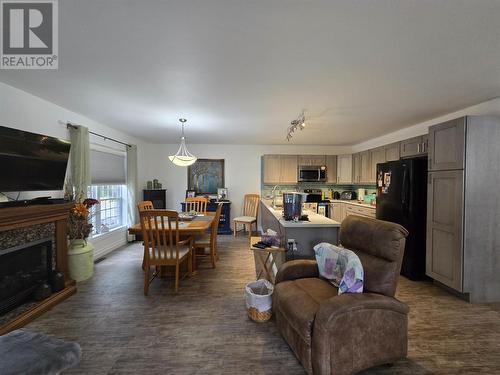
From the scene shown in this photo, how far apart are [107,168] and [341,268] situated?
4.29 m

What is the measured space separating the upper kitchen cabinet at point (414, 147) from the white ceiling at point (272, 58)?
0.42 m

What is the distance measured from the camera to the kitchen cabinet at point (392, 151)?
13.5 ft

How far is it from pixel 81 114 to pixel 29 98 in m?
0.87

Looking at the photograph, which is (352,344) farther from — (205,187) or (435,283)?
(205,187)

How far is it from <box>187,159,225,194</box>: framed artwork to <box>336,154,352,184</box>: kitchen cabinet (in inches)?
119

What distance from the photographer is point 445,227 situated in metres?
2.81

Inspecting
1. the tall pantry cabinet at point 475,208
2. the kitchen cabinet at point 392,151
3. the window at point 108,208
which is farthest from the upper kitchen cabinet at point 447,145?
the window at point 108,208

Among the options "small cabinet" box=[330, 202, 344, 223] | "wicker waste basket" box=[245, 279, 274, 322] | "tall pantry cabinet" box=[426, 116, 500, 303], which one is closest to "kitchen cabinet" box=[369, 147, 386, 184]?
"small cabinet" box=[330, 202, 344, 223]

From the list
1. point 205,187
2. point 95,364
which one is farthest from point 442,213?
point 205,187

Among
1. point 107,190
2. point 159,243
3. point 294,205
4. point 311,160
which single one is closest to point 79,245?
point 159,243

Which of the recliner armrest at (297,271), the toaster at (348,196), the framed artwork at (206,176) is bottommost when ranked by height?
the recliner armrest at (297,271)

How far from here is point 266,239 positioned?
2.53 metres

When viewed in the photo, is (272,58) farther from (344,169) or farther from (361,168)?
(344,169)

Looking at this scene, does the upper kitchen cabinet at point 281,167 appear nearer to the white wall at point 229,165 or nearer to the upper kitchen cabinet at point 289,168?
the upper kitchen cabinet at point 289,168
